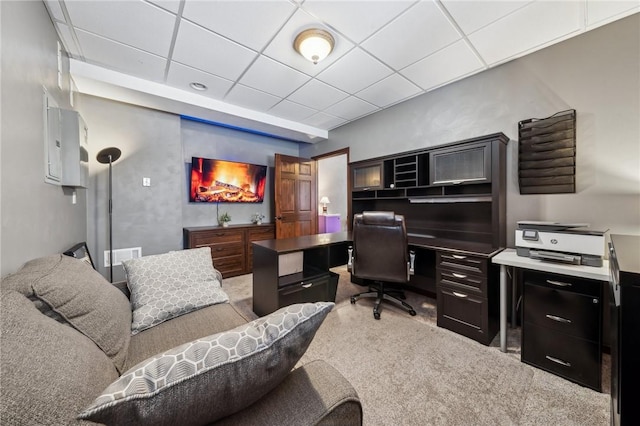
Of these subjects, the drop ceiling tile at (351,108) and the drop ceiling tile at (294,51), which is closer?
the drop ceiling tile at (294,51)

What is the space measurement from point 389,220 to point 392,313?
1.07 metres

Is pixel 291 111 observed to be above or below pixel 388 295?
above

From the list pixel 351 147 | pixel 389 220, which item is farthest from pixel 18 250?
pixel 351 147

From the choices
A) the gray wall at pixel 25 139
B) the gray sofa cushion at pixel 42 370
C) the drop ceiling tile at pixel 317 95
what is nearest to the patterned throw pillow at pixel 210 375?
the gray sofa cushion at pixel 42 370

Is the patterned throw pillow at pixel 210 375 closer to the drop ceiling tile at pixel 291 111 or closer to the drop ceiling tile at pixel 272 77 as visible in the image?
the drop ceiling tile at pixel 272 77

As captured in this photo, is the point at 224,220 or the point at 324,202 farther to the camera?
the point at 324,202

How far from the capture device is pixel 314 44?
7.05 ft

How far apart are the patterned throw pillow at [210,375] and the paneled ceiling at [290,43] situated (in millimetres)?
2263

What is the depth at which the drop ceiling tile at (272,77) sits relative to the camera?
2.57 metres

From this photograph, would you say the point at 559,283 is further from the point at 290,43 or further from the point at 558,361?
the point at 290,43

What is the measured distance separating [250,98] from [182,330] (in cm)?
306

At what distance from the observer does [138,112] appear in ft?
10.8

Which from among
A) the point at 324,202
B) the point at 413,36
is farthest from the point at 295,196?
the point at 413,36

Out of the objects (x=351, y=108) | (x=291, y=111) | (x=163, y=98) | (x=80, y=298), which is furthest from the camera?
(x=291, y=111)
